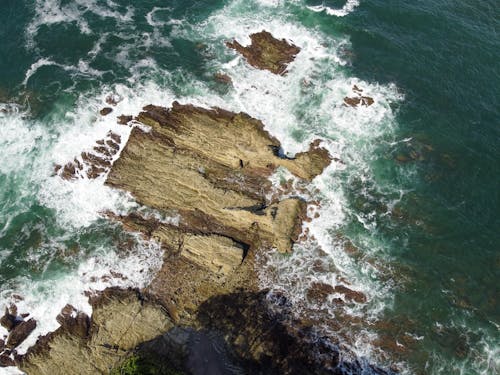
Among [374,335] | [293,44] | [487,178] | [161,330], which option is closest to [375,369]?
[374,335]

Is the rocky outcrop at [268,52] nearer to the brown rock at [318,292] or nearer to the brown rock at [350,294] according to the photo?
the brown rock at [318,292]

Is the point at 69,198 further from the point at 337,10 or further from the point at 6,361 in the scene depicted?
the point at 337,10

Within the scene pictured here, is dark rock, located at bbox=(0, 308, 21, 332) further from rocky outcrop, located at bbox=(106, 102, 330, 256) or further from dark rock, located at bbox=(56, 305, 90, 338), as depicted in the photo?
rocky outcrop, located at bbox=(106, 102, 330, 256)

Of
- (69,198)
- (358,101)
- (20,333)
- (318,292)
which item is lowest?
(20,333)

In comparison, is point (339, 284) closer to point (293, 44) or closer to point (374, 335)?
point (374, 335)

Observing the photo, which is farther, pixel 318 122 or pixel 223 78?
pixel 223 78

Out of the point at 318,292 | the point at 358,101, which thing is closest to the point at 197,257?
the point at 318,292
